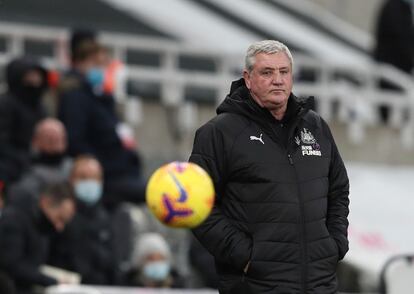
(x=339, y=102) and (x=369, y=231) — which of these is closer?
(x=369, y=231)

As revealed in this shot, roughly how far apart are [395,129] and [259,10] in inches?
175

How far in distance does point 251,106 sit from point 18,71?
6129 millimetres

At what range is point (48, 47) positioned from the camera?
1859 cm

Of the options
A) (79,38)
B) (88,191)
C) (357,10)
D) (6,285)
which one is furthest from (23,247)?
(357,10)

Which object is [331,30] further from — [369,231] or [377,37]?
[369,231]

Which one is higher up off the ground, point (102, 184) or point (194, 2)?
point (194, 2)

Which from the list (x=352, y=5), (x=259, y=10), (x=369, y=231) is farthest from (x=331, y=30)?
(x=369, y=231)

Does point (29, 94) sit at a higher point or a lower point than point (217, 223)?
higher

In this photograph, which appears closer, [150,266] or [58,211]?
[58,211]

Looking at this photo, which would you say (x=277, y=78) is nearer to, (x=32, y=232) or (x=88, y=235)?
(x=32, y=232)

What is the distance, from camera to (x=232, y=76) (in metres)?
18.7

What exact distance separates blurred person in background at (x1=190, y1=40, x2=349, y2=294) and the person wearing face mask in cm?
463

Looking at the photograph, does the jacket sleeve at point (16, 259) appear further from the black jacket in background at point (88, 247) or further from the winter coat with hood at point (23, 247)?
the black jacket in background at point (88, 247)

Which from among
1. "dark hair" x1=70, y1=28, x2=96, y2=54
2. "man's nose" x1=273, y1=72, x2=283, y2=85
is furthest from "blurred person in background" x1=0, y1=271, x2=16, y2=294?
"man's nose" x1=273, y1=72, x2=283, y2=85
